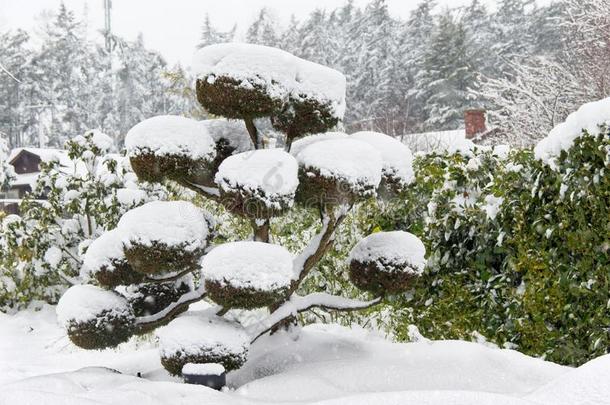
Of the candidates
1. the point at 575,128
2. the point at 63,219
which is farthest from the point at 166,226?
the point at 63,219

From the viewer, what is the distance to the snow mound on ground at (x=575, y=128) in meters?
3.61

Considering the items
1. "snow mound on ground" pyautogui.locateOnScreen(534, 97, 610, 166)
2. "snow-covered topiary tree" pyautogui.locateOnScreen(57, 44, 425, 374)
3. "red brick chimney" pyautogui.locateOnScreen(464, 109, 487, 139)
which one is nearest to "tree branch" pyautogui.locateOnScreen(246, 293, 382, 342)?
"snow-covered topiary tree" pyautogui.locateOnScreen(57, 44, 425, 374)

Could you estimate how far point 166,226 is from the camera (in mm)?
3668

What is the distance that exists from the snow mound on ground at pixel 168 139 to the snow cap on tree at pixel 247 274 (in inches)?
26.0

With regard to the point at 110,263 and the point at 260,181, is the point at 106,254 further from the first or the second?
the point at 260,181

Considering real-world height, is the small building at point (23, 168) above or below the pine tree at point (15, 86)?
below

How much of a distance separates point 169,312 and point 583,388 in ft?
8.71

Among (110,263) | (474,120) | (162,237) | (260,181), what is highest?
(260,181)

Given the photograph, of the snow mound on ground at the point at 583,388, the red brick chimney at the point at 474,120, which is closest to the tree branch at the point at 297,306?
the snow mound on ground at the point at 583,388

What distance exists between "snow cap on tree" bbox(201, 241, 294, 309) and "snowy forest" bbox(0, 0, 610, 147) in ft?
60.5

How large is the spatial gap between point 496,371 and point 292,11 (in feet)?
115

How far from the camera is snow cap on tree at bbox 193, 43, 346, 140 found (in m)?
3.65

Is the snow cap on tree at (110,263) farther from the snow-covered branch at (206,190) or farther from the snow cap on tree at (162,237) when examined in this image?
the snow-covered branch at (206,190)

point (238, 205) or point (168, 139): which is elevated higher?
point (168, 139)
